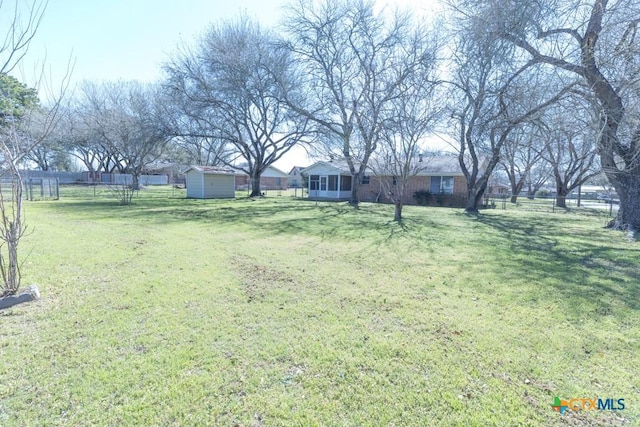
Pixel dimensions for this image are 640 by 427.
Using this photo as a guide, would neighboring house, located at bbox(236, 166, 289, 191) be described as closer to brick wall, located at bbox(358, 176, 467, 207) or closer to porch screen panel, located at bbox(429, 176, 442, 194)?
brick wall, located at bbox(358, 176, 467, 207)

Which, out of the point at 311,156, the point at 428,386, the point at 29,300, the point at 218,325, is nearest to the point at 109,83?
the point at 311,156

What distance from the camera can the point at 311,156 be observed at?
81.0 feet

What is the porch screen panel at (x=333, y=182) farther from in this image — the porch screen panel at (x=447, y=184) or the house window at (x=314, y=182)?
the porch screen panel at (x=447, y=184)

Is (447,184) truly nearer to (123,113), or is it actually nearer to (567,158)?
(567,158)

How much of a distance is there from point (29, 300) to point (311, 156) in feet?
71.3

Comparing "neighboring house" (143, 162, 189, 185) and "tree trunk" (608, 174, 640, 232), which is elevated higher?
"neighboring house" (143, 162, 189, 185)

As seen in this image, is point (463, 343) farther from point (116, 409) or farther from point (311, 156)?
point (311, 156)

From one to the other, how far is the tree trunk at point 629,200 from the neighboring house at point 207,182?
23.7m

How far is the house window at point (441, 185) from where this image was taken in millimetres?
22906

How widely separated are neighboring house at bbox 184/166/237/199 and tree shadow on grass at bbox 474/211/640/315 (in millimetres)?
21239

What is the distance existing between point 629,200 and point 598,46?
7.14 m

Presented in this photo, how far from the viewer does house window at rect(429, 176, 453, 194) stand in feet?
75.2

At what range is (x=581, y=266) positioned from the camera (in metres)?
6.27

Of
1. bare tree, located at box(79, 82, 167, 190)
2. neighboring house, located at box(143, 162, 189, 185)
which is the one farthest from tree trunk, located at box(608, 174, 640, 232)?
neighboring house, located at box(143, 162, 189, 185)
